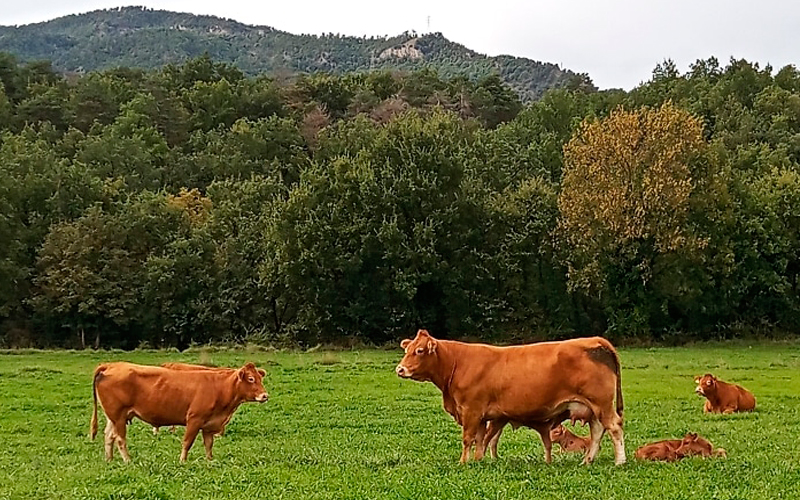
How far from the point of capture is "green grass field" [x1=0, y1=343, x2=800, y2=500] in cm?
1098

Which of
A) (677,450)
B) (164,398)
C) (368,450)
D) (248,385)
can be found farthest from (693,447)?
(164,398)

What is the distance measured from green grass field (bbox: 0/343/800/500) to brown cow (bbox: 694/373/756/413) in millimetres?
480

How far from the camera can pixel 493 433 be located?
14.0 meters

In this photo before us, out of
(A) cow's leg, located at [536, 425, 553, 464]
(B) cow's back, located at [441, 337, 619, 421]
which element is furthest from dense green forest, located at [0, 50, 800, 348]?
(A) cow's leg, located at [536, 425, 553, 464]

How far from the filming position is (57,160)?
2601 inches

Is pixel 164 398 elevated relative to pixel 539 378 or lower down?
lower down

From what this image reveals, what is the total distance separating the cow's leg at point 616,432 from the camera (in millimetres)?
12648

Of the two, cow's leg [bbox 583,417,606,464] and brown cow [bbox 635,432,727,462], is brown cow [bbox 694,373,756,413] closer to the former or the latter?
brown cow [bbox 635,432,727,462]

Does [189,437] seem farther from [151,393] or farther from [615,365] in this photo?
[615,365]

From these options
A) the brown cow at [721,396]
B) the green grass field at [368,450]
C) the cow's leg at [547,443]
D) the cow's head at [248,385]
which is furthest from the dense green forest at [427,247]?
the cow's leg at [547,443]

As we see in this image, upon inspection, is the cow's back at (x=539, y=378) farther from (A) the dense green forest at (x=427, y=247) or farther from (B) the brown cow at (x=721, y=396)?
(A) the dense green forest at (x=427, y=247)

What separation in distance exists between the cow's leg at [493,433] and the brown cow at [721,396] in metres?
9.35

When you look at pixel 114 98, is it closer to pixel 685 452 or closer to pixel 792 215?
pixel 792 215

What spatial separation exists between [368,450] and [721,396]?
9.91 metres
